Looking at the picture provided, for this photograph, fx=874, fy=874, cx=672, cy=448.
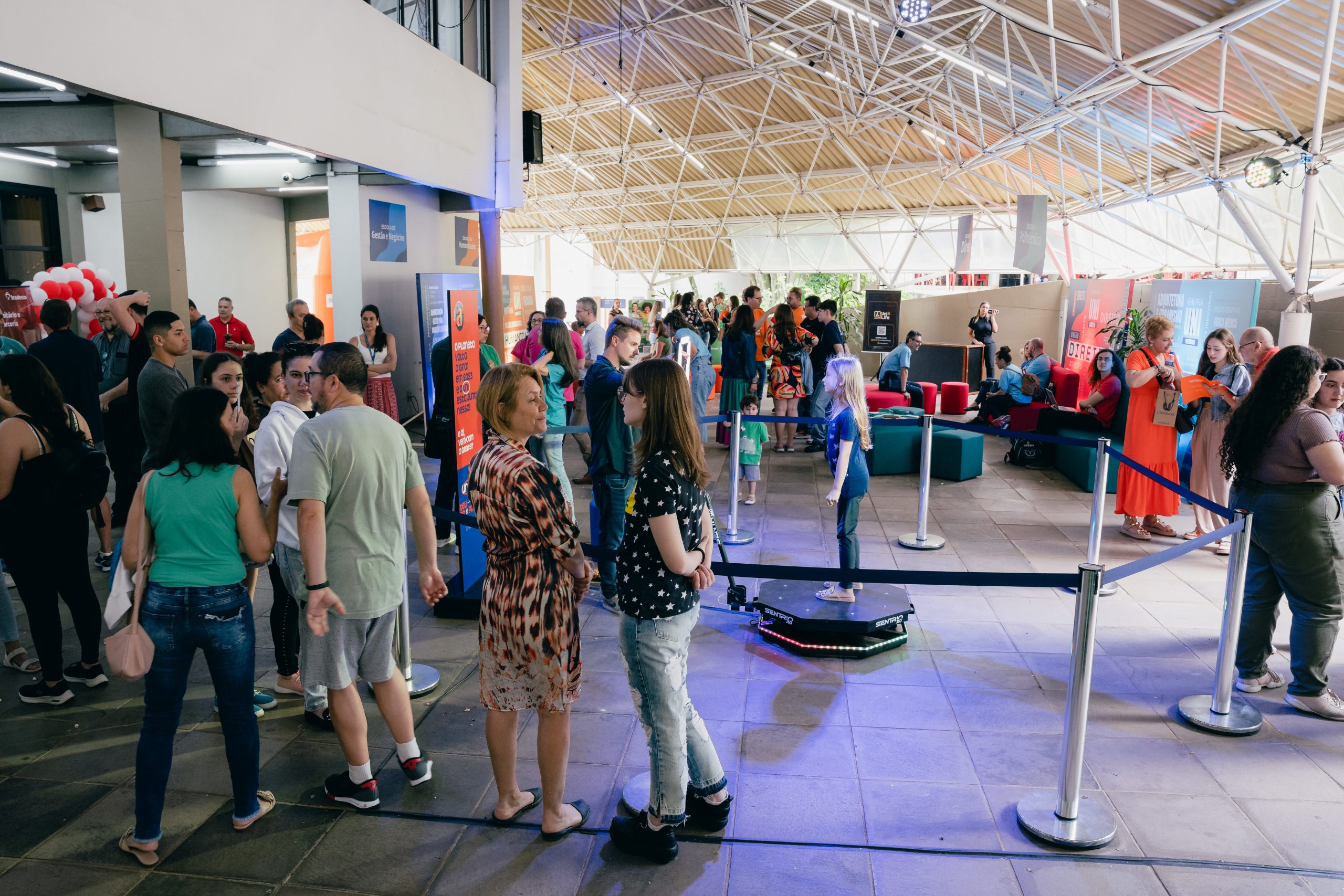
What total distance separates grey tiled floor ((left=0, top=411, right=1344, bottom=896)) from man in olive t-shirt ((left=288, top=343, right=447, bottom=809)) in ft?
1.43

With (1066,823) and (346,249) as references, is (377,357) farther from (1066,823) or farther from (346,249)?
(1066,823)

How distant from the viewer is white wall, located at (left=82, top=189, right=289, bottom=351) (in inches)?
447

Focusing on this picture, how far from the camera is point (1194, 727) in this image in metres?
3.92

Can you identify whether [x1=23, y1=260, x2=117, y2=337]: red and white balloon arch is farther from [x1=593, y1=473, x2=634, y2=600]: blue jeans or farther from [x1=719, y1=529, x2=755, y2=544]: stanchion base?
[x1=719, y1=529, x2=755, y2=544]: stanchion base

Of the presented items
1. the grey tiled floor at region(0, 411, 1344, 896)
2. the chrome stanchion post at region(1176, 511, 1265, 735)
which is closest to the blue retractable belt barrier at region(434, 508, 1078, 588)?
the grey tiled floor at region(0, 411, 1344, 896)

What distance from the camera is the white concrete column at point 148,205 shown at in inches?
245

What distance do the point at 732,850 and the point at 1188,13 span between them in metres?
10.4

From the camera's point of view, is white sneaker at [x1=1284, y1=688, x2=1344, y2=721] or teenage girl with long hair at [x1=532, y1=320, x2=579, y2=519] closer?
white sneaker at [x1=1284, y1=688, x2=1344, y2=721]

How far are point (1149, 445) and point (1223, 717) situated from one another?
3588 mm

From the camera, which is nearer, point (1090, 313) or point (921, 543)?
point (921, 543)

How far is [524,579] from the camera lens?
276cm

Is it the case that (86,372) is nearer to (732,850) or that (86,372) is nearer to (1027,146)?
(732,850)

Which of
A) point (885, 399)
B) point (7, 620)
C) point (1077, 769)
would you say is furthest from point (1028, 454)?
point (7, 620)

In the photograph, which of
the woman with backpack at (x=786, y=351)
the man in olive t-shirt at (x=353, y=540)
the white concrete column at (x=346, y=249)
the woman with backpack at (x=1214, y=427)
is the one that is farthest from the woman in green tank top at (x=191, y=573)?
the white concrete column at (x=346, y=249)
